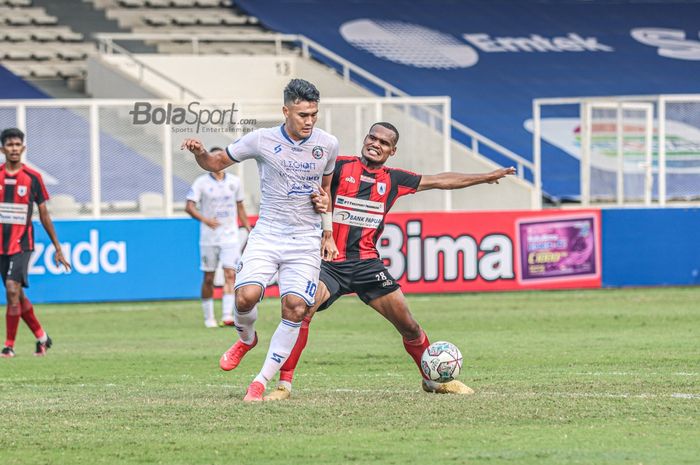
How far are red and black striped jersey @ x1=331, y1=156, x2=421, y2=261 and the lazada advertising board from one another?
36.8ft

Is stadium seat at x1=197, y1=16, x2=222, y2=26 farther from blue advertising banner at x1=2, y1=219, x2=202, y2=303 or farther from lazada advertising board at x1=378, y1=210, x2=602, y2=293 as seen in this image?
lazada advertising board at x1=378, y1=210, x2=602, y2=293

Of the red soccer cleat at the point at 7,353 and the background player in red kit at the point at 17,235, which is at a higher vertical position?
the background player in red kit at the point at 17,235

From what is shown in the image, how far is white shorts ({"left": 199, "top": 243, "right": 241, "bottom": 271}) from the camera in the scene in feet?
57.9

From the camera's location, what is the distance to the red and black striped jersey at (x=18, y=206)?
14008 millimetres

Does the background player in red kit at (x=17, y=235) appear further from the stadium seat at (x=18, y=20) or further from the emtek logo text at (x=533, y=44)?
the emtek logo text at (x=533, y=44)

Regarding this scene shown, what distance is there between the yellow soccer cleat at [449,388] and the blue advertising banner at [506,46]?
19.8 metres

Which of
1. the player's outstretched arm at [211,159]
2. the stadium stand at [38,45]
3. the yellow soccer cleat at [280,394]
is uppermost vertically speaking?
the stadium stand at [38,45]

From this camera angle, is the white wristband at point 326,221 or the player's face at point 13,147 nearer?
the white wristband at point 326,221

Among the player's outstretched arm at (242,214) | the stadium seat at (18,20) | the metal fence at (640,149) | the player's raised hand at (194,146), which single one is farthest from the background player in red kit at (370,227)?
the stadium seat at (18,20)

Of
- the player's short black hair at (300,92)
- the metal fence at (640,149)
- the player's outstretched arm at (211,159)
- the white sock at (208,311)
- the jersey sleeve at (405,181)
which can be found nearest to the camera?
the player's outstretched arm at (211,159)

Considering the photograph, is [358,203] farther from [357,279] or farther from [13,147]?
[13,147]

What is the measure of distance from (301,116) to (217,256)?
8.58 meters

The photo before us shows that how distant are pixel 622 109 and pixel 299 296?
14.6 metres

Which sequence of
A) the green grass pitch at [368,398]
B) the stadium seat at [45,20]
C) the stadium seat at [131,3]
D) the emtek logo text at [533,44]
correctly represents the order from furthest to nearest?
1. the emtek logo text at [533,44]
2. the stadium seat at [131,3]
3. the stadium seat at [45,20]
4. the green grass pitch at [368,398]
